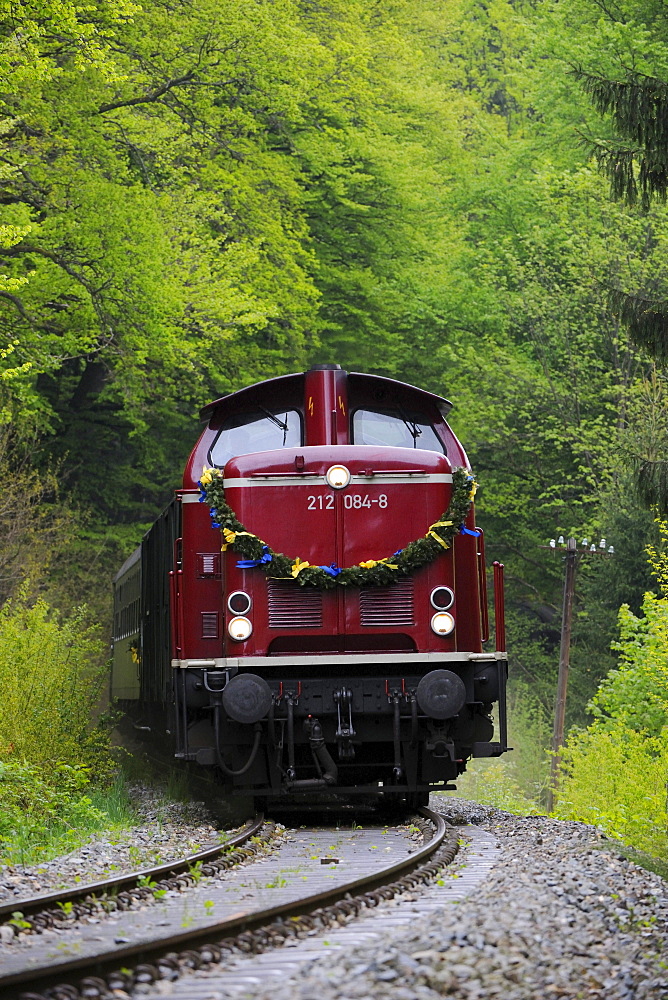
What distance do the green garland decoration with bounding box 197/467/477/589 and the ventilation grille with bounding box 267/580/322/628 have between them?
120 millimetres

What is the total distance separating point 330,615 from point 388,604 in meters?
0.50

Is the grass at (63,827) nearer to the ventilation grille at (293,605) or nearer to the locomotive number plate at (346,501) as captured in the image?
the ventilation grille at (293,605)

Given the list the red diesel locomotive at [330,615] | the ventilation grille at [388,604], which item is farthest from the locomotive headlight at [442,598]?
the ventilation grille at [388,604]

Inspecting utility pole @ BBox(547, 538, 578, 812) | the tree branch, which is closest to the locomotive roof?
utility pole @ BBox(547, 538, 578, 812)

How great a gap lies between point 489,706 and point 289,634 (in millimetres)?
1887

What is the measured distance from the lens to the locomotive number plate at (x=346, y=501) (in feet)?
37.3

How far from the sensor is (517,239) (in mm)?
41531

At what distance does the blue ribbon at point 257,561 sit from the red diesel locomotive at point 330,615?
0.04 ft

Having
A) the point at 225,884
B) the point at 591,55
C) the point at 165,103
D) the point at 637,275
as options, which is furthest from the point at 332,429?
the point at 591,55

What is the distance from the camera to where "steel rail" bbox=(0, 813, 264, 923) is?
689cm

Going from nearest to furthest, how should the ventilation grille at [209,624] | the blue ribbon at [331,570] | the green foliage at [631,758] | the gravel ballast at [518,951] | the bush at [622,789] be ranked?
the gravel ballast at [518,951], the blue ribbon at [331,570], the ventilation grille at [209,624], the bush at [622,789], the green foliage at [631,758]

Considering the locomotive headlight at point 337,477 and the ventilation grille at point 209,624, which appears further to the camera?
the ventilation grille at point 209,624

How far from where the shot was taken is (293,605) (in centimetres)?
1130

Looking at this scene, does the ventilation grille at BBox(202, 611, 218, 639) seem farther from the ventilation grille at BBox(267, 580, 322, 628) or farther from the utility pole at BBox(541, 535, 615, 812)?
→ the utility pole at BBox(541, 535, 615, 812)
